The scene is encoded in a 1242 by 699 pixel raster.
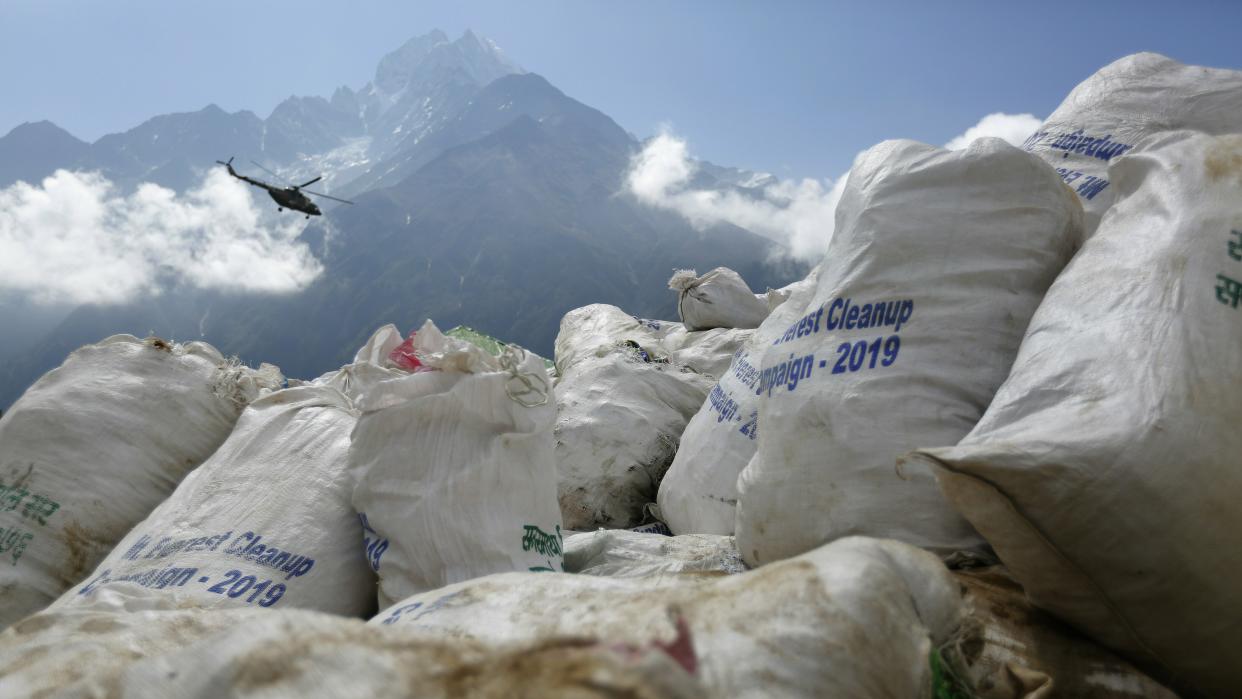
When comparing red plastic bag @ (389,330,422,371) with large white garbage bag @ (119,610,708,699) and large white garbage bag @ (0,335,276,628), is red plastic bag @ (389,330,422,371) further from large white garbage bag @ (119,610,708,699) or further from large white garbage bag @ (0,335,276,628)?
large white garbage bag @ (119,610,708,699)

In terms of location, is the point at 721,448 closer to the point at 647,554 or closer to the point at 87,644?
the point at 647,554

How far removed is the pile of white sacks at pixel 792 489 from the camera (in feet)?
1.85

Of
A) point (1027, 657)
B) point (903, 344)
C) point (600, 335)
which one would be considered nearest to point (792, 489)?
point (903, 344)

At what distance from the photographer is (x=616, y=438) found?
2.22 metres

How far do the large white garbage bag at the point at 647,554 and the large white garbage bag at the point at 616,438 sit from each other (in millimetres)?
502

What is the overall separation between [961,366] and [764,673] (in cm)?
79

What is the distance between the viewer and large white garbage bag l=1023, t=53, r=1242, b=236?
1545mm

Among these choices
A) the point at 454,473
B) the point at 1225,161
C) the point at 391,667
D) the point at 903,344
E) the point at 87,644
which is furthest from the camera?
the point at 454,473

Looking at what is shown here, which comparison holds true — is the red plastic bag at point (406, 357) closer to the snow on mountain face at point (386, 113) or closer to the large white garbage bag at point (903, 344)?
the large white garbage bag at point (903, 344)

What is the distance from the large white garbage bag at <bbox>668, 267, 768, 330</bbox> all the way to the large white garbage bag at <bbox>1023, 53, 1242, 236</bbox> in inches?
68.0

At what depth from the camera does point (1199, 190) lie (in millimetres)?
1034

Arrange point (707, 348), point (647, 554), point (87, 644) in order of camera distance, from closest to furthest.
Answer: point (87, 644) < point (647, 554) < point (707, 348)

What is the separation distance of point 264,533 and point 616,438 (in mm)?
1063

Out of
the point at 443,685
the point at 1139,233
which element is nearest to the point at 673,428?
the point at 1139,233
